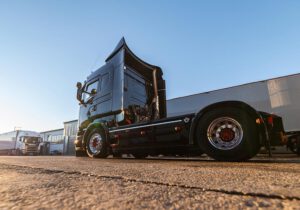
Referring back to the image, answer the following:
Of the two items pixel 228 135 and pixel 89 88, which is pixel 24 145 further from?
pixel 228 135

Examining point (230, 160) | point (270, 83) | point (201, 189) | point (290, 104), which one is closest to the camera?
point (201, 189)

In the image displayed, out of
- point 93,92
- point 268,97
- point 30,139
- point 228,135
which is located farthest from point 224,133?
point 30,139

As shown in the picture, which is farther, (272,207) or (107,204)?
(107,204)

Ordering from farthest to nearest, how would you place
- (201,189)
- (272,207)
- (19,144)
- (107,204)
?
(19,144) < (201,189) < (107,204) < (272,207)

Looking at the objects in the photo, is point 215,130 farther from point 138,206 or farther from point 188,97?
point 188,97

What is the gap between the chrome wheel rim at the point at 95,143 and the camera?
5.41 m

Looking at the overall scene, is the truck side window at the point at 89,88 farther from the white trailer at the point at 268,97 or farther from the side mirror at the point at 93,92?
the white trailer at the point at 268,97

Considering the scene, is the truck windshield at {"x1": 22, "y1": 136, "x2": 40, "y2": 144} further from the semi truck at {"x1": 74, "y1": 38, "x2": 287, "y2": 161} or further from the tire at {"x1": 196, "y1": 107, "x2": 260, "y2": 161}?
the tire at {"x1": 196, "y1": 107, "x2": 260, "y2": 161}

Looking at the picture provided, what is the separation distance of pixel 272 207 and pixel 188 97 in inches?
496

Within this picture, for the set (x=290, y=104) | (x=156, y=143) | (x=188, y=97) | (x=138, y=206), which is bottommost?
(x=138, y=206)

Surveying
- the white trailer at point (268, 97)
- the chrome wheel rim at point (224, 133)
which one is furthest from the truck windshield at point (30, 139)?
the chrome wheel rim at point (224, 133)

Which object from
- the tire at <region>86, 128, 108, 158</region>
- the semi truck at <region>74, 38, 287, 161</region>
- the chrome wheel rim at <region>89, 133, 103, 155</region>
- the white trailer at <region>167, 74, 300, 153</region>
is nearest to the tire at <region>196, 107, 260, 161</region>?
the semi truck at <region>74, 38, 287, 161</region>

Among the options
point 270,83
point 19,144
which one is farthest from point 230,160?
point 19,144

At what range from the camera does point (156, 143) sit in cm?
424
